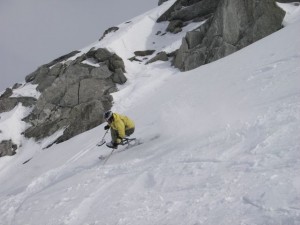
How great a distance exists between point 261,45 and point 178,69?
11.3 meters

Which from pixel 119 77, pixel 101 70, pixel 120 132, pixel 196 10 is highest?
pixel 120 132

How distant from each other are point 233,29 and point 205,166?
2355 centimetres

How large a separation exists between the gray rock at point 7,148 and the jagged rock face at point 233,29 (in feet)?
50.1

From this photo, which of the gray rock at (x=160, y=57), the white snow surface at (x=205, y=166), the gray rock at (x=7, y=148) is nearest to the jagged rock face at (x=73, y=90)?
the gray rock at (x=7, y=148)

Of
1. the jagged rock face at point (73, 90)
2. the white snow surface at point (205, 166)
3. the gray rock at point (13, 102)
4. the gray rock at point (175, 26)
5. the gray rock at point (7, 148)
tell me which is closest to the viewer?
the white snow surface at point (205, 166)

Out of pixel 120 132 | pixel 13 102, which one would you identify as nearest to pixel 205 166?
pixel 120 132

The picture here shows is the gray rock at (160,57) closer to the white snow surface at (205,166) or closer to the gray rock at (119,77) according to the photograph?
the gray rock at (119,77)

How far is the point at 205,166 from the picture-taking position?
8.69 m

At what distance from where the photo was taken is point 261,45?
73.6 feet

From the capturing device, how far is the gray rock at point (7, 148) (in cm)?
3180

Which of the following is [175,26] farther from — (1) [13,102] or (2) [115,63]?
(1) [13,102]

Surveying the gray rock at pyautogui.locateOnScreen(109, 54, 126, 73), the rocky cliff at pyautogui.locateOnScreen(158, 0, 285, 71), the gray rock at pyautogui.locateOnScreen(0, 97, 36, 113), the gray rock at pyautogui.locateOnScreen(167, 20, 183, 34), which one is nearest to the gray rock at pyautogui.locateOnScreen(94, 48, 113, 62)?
the gray rock at pyautogui.locateOnScreen(109, 54, 126, 73)

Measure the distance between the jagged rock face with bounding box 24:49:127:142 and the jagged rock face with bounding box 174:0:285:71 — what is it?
20.5 feet

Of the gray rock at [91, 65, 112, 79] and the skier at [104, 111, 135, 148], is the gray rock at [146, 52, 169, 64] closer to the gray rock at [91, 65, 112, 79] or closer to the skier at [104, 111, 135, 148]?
the gray rock at [91, 65, 112, 79]
